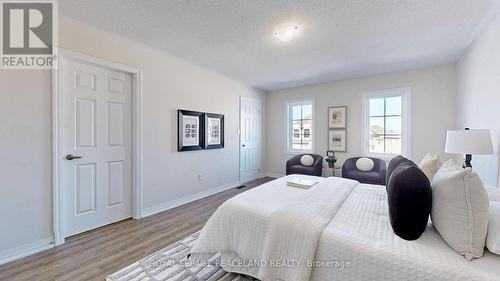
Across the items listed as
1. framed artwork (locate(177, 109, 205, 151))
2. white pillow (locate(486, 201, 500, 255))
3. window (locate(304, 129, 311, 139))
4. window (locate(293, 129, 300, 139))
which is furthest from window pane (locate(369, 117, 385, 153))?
framed artwork (locate(177, 109, 205, 151))

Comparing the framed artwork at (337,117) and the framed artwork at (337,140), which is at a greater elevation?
the framed artwork at (337,117)

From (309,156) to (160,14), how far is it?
3.58m

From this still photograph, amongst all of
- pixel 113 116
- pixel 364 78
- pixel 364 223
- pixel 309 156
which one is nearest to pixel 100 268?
pixel 113 116

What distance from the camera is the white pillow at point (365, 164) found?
3.75 m

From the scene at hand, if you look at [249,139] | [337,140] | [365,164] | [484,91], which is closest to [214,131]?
[249,139]

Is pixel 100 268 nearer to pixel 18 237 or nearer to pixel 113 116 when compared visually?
pixel 18 237

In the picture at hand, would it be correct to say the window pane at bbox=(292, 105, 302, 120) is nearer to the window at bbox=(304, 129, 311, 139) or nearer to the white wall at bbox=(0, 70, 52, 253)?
the window at bbox=(304, 129, 311, 139)

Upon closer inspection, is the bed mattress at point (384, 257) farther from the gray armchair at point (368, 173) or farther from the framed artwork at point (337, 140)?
the framed artwork at point (337, 140)

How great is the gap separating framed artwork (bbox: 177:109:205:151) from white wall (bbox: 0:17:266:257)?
3.6 inches

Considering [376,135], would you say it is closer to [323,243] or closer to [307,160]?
[307,160]

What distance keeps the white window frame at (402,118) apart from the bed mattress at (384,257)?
3.04 m

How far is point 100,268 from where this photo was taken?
1791 millimetres

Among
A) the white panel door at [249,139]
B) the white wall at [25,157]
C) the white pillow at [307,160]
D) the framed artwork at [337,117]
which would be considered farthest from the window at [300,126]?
the white wall at [25,157]

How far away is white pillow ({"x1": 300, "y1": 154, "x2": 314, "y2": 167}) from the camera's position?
4312mm
